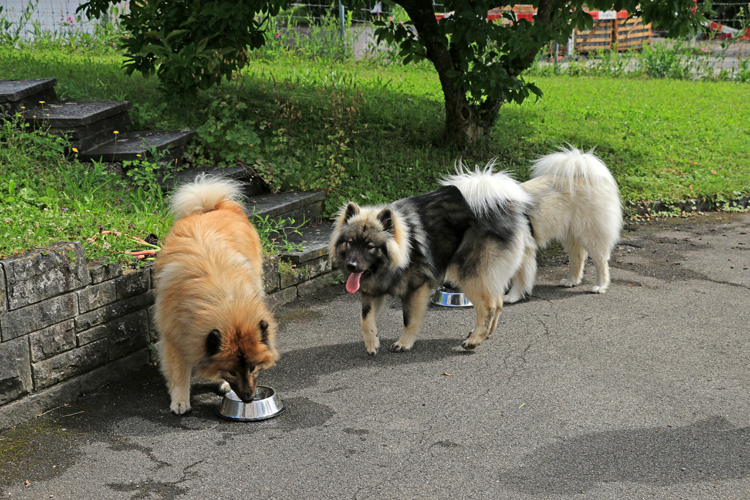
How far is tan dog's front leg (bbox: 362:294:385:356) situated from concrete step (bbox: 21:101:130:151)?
3687 millimetres

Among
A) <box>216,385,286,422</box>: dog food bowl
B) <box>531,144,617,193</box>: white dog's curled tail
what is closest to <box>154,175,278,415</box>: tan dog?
<box>216,385,286,422</box>: dog food bowl

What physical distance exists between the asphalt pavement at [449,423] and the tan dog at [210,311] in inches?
13.4

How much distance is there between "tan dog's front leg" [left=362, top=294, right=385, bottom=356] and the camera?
5.09m

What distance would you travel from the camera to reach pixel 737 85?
15.6 metres

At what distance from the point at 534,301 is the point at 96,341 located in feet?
12.3

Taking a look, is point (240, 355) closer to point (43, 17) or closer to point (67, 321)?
point (67, 321)

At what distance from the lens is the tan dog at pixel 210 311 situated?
3.78 m

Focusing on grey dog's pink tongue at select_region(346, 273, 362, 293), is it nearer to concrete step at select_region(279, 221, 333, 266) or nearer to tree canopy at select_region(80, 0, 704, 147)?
concrete step at select_region(279, 221, 333, 266)

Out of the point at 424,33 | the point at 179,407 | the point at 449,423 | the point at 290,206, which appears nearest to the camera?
the point at 449,423

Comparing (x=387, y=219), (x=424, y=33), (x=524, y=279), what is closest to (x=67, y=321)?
(x=387, y=219)

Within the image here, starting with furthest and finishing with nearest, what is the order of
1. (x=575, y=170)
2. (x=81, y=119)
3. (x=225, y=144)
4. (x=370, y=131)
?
(x=370, y=131)
(x=225, y=144)
(x=81, y=119)
(x=575, y=170)

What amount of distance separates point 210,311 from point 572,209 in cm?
375

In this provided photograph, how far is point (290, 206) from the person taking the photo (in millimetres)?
7137

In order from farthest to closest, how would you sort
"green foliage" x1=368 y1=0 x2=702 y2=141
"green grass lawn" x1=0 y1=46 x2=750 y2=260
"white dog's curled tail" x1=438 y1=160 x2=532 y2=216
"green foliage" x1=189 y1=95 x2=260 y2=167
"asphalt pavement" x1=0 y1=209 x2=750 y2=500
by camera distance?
1. "green grass lawn" x1=0 y1=46 x2=750 y2=260
2. "green foliage" x1=189 y1=95 x2=260 y2=167
3. "green foliage" x1=368 y1=0 x2=702 y2=141
4. "white dog's curled tail" x1=438 y1=160 x2=532 y2=216
5. "asphalt pavement" x1=0 y1=209 x2=750 y2=500
